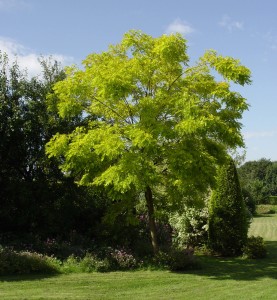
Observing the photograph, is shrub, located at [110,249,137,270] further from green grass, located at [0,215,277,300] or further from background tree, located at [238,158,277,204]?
background tree, located at [238,158,277,204]

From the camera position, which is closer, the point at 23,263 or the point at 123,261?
the point at 23,263

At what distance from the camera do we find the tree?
11.5 metres

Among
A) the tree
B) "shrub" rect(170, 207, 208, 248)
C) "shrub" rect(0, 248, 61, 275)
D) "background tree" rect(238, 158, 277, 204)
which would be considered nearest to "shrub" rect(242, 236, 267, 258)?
"shrub" rect(170, 207, 208, 248)

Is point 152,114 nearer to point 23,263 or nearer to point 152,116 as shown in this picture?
point 152,116

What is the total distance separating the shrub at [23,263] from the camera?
37.8ft

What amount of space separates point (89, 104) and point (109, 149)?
3.42 metres

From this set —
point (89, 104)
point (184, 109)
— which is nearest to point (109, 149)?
point (184, 109)

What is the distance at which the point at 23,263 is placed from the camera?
38.4ft

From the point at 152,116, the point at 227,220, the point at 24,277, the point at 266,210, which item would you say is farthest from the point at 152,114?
the point at 266,210

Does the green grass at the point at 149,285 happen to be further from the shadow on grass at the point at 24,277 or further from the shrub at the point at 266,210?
the shrub at the point at 266,210

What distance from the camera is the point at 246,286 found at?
10.9m

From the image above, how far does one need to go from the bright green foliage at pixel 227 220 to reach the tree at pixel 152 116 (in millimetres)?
3796

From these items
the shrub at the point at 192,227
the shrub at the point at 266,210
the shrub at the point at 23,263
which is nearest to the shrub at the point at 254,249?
the shrub at the point at 192,227

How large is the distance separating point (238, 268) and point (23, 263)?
23.5 feet
